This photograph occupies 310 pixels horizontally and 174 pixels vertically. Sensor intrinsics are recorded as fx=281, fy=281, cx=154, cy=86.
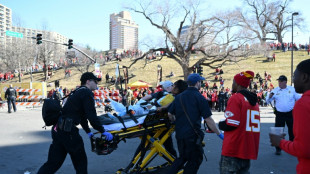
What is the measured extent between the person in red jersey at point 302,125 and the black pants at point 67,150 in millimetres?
2759

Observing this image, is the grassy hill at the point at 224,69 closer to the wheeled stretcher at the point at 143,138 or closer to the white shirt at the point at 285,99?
the white shirt at the point at 285,99

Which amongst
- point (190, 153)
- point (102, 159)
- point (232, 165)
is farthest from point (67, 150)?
point (102, 159)

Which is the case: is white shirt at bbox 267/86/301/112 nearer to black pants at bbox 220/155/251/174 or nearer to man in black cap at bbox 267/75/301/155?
man in black cap at bbox 267/75/301/155

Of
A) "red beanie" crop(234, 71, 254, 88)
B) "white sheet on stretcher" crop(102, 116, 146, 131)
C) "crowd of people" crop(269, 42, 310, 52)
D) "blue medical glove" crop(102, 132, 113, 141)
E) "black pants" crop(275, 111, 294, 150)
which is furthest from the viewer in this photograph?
"crowd of people" crop(269, 42, 310, 52)

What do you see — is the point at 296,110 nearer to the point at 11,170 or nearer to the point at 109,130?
the point at 109,130

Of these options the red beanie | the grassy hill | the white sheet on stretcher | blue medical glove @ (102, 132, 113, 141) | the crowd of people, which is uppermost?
the crowd of people

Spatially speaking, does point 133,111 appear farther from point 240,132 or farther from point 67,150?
point 240,132

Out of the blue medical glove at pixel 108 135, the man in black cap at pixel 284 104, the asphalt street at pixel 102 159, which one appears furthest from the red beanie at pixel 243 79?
the man in black cap at pixel 284 104

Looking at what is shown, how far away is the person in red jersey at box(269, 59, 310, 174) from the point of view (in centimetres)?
196

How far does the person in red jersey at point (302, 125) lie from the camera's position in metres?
1.96

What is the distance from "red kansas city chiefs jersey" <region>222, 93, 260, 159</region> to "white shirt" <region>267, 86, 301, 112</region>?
392 cm

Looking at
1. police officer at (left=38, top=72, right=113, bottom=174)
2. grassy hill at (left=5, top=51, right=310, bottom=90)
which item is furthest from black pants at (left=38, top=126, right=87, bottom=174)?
grassy hill at (left=5, top=51, right=310, bottom=90)

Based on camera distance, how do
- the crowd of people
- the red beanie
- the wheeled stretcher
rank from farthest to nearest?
the crowd of people → the wheeled stretcher → the red beanie

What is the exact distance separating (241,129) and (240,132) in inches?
1.5
